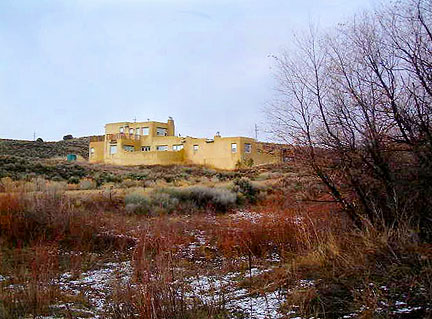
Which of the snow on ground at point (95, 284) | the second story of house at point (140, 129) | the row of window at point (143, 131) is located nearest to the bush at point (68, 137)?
the second story of house at point (140, 129)

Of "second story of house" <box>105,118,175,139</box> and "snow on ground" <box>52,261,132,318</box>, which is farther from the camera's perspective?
"second story of house" <box>105,118,175,139</box>

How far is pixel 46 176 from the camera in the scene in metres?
28.0

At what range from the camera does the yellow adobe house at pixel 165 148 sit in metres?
39.9

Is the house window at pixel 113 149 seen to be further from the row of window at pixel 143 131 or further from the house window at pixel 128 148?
the row of window at pixel 143 131

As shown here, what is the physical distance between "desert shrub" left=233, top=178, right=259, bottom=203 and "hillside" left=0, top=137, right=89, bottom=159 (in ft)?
134

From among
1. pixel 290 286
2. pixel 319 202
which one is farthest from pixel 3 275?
pixel 319 202

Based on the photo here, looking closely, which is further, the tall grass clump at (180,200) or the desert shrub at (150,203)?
the tall grass clump at (180,200)

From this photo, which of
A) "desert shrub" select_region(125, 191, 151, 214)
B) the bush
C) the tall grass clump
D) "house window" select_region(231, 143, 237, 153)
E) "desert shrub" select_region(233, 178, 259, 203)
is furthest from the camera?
the bush

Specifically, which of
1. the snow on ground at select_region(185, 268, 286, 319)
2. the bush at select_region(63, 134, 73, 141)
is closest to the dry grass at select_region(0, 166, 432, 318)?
the snow on ground at select_region(185, 268, 286, 319)

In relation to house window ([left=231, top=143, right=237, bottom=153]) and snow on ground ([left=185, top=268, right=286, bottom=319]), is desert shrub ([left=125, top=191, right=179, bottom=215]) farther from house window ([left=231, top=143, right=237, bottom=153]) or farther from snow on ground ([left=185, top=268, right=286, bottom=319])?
house window ([left=231, top=143, right=237, bottom=153])

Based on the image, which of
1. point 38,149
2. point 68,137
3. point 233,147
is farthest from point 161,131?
point 68,137

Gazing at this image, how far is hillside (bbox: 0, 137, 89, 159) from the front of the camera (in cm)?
5645

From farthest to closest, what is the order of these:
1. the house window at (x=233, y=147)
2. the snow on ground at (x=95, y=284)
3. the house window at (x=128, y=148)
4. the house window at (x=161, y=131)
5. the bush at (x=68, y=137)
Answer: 1. the bush at (x=68, y=137)
2. the house window at (x=161, y=131)
3. the house window at (x=128, y=148)
4. the house window at (x=233, y=147)
5. the snow on ground at (x=95, y=284)

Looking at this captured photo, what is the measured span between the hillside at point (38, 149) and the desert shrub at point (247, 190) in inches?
1608
